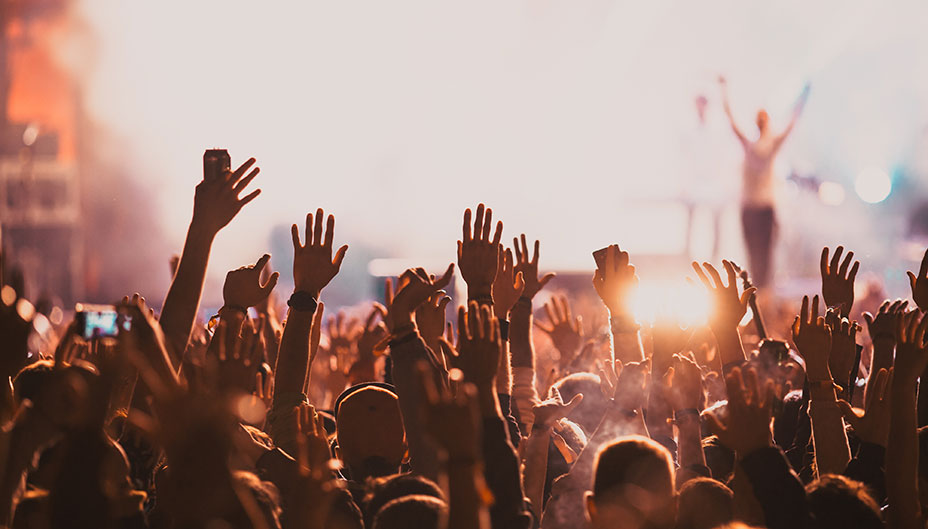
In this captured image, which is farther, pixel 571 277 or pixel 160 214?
pixel 160 214

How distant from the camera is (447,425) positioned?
7.08 ft

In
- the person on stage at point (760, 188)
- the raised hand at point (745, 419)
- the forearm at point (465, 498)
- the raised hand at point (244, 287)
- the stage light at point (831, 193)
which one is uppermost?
the stage light at point (831, 193)

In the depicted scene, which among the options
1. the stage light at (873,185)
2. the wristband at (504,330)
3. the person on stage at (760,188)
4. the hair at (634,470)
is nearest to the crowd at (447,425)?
the hair at (634,470)

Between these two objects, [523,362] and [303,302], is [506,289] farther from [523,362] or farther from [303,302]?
[303,302]

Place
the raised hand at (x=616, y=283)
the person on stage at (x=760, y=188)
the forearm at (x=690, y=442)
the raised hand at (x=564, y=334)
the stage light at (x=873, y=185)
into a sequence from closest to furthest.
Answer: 1. the forearm at (x=690, y=442)
2. the raised hand at (x=616, y=283)
3. the raised hand at (x=564, y=334)
4. the person on stage at (x=760, y=188)
5. the stage light at (x=873, y=185)

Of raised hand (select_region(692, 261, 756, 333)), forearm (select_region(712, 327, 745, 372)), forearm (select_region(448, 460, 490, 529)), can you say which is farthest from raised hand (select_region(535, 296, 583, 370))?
forearm (select_region(448, 460, 490, 529))

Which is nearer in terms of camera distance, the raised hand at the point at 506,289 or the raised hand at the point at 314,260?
the raised hand at the point at 314,260

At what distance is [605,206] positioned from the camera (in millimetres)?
28625

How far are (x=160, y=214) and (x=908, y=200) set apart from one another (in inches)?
942

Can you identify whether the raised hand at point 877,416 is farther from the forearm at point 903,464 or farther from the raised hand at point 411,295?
the raised hand at point 411,295

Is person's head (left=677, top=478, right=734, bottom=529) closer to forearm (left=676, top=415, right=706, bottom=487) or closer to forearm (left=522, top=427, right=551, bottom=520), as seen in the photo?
forearm (left=676, top=415, right=706, bottom=487)

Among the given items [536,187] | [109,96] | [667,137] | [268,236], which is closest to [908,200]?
[667,137]

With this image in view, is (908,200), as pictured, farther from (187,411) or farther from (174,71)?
(187,411)

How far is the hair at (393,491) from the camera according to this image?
2611mm
